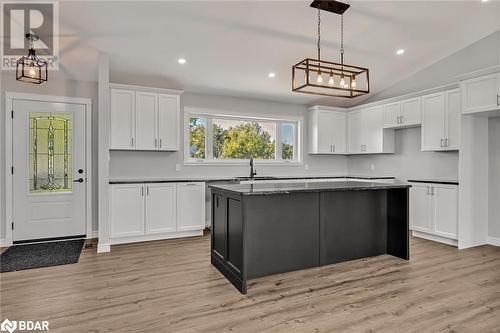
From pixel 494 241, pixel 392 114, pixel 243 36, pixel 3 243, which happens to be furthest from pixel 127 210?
pixel 494 241

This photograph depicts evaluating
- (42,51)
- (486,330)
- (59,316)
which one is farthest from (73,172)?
(486,330)

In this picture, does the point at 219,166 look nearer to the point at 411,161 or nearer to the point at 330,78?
the point at 330,78

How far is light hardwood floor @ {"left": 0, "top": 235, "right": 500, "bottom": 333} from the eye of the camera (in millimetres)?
2314

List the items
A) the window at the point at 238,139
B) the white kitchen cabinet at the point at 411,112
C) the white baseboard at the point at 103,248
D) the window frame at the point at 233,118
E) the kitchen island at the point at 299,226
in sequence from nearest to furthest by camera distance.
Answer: the kitchen island at the point at 299,226 < the white baseboard at the point at 103,248 < the white kitchen cabinet at the point at 411,112 < the window frame at the point at 233,118 < the window at the point at 238,139

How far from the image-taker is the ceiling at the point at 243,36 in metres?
3.53

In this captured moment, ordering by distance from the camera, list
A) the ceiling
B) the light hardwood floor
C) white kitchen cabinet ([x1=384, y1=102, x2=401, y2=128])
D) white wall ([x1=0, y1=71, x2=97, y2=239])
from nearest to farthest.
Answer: the light hardwood floor, the ceiling, white wall ([x1=0, y1=71, x2=97, y2=239]), white kitchen cabinet ([x1=384, y1=102, x2=401, y2=128])

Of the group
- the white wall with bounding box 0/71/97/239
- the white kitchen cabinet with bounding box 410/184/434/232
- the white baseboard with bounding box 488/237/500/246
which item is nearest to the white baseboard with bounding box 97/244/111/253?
the white wall with bounding box 0/71/97/239

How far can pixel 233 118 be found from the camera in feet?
20.1

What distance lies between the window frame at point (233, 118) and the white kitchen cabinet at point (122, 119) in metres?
1.07

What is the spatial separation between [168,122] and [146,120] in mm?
349

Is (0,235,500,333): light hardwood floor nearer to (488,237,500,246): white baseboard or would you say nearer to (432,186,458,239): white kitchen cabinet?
(432,186,458,239): white kitchen cabinet

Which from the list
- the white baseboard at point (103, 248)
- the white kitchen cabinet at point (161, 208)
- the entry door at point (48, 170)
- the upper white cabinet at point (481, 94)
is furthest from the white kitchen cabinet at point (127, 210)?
the upper white cabinet at point (481, 94)

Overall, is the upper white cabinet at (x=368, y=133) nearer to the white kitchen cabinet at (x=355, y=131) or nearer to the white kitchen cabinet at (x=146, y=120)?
the white kitchen cabinet at (x=355, y=131)

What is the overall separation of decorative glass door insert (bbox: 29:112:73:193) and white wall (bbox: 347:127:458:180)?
5.71 metres
